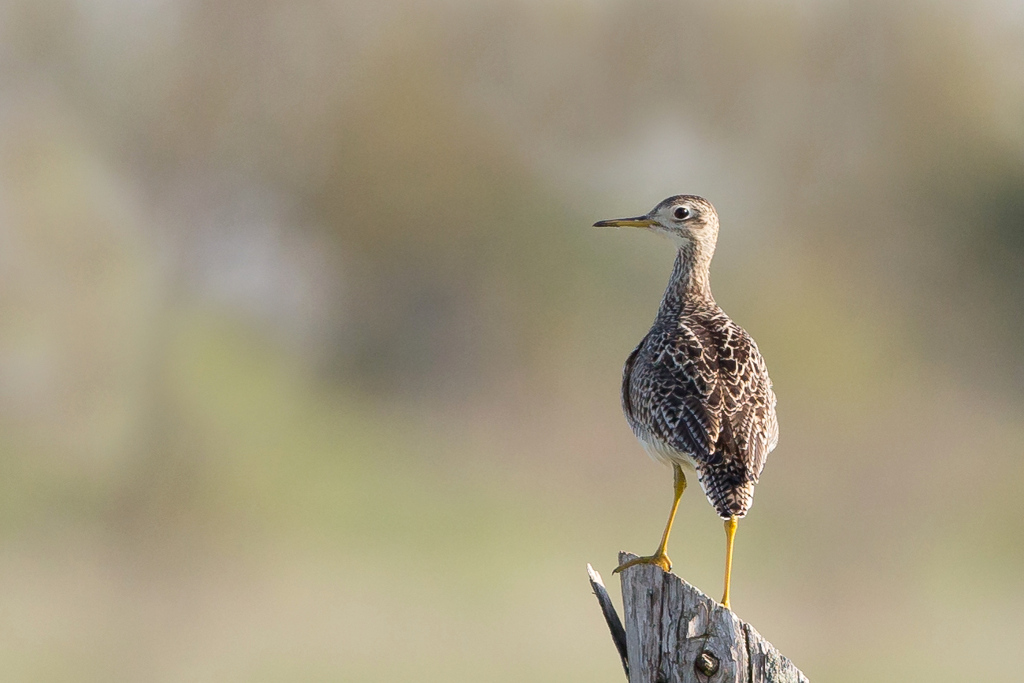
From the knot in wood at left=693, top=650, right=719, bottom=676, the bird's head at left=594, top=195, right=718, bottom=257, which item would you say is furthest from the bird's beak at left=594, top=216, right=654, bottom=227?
the knot in wood at left=693, top=650, right=719, bottom=676

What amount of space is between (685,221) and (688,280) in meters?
0.29

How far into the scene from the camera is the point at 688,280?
17.6 feet

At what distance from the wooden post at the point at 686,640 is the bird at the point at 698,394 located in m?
0.32

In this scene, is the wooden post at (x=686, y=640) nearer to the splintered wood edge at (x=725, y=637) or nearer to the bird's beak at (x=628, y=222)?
the splintered wood edge at (x=725, y=637)

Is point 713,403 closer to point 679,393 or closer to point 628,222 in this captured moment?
point 679,393

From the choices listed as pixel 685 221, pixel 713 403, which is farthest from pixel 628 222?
pixel 713 403

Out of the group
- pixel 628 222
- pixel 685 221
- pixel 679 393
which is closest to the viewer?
pixel 679 393

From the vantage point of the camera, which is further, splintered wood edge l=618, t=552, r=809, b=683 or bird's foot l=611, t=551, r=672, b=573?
bird's foot l=611, t=551, r=672, b=573

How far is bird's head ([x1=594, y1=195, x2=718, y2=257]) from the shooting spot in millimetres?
5336

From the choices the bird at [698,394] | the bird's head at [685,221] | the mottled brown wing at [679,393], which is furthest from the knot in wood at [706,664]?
the bird's head at [685,221]

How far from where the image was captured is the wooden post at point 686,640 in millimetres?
3420

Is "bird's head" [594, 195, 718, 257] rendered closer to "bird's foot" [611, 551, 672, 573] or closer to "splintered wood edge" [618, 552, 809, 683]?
"bird's foot" [611, 551, 672, 573]

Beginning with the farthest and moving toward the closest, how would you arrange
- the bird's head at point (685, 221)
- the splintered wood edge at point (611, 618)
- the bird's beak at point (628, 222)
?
the bird's head at point (685, 221), the bird's beak at point (628, 222), the splintered wood edge at point (611, 618)

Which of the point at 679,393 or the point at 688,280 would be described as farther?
the point at 688,280
